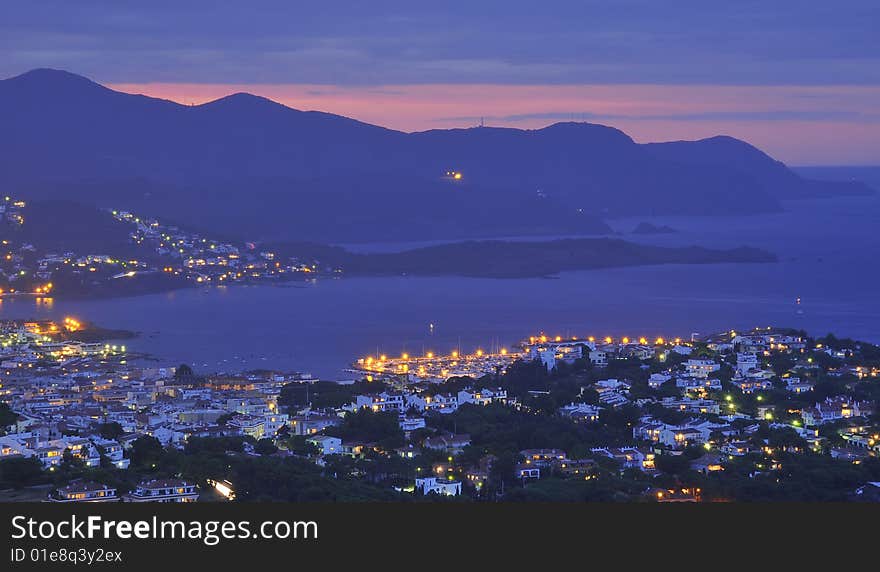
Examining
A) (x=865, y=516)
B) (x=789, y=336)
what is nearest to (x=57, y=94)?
(x=789, y=336)

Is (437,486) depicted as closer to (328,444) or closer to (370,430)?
(328,444)

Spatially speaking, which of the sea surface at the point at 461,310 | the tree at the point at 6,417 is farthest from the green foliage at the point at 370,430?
the sea surface at the point at 461,310

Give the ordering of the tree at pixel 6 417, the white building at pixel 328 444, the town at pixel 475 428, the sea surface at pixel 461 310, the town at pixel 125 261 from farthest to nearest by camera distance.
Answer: the town at pixel 125 261 → the sea surface at pixel 461 310 → the tree at pixel 6 417 → the white building at pixel 328 444 → the town at pixel 475 428

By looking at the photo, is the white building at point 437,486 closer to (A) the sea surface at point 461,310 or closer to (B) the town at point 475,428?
(B) the town at point 475,428

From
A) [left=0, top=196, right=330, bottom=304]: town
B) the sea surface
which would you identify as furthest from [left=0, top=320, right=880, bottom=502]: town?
[left=0, top=196, right=330, bottom=304]: town

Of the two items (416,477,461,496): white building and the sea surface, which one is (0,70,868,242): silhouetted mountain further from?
(416,477,461,496): white building

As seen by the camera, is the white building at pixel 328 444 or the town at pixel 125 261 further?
the town at pixel 125 261

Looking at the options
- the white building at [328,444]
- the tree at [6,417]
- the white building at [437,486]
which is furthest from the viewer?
the tree at [6,417]
